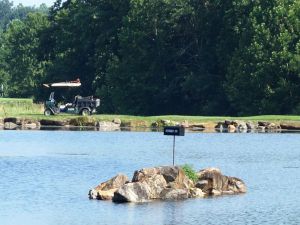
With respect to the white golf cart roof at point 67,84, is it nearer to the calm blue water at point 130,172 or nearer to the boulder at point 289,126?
the calm blue water at point 130,172

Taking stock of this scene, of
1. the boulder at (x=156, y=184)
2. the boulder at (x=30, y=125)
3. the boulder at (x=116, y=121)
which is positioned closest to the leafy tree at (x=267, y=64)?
the boulder at (x=116, y=121)

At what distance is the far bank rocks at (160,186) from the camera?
4425 centimetres

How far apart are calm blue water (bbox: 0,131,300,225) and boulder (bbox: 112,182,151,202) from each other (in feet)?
2.20

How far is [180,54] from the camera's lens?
424 ft

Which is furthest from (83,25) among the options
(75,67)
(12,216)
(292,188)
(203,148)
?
(12,216)

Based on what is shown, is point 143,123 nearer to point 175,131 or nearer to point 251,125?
point 251,125

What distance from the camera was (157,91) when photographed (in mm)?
128250

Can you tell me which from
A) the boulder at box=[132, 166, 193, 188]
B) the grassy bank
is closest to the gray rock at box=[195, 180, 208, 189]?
the boulder at box=[132, 166, 193, 188]

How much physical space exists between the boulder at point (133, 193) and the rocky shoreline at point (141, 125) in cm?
5579

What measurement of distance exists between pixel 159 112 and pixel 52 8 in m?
35.1

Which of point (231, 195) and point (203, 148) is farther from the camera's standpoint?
point (203, 148)

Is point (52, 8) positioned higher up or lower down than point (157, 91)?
higher up

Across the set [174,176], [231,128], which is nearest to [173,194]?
[174,176]

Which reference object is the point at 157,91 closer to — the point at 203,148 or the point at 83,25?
the point at 83,25
